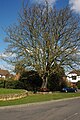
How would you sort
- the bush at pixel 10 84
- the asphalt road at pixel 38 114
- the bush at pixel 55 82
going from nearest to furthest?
1. the asphalt road at pixel 38 114
2. the bush at pixel 10 84
3. the bush at pixel 55 82

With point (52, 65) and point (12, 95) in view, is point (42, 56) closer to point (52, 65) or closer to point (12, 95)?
point (52, 65)

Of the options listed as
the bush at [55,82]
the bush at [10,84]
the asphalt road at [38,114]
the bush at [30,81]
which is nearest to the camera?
the asphalt road at [38,114]

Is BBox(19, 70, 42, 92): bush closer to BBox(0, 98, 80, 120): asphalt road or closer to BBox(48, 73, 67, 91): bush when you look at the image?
BBox(48, 73, 67, 91): bush

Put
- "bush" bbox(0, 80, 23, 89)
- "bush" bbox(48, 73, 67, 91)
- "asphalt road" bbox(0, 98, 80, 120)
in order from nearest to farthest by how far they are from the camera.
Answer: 1. "asphalt road" bbox(0, 98, 80, 120)
2. "bush" bbox(0, 80, 23, 89)
3. "bush" bbox(48, 73, 67, 91)

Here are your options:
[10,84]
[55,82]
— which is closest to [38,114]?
[10,84]

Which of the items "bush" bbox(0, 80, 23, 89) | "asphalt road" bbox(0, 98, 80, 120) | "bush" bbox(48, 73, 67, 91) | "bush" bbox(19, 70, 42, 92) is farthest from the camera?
"bush" bbox(48, 73, 67, 91)

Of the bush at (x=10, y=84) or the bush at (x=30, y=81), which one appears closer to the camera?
the bush at (x=10, y=84)

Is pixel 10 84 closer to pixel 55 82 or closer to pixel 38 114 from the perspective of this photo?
pixel 55 82

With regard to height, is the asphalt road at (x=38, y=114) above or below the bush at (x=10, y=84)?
below

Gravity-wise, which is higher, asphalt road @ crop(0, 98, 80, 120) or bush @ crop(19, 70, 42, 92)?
bush @ crop(19, 70, 42, 92)

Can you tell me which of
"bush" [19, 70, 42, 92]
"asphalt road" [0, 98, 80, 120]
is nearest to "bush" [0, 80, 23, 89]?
"bush" [19, 70, 42, 92]

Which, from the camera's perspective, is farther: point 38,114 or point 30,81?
point 30,81

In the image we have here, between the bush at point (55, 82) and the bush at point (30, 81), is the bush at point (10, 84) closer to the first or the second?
the bush at point (30, 81)

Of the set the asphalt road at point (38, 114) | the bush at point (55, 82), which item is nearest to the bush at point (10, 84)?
the bush at point (55, 82)
